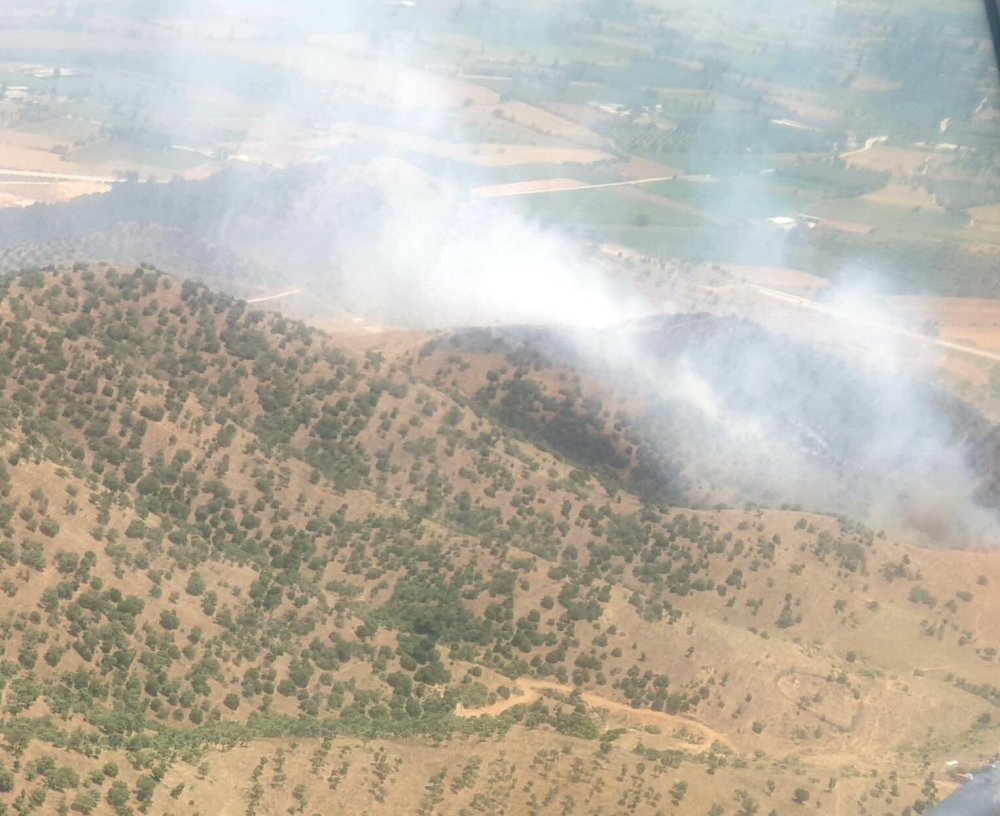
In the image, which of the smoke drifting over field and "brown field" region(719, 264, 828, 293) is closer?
the smoke drifting over field

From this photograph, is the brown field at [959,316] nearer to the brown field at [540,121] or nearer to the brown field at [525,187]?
the brown field at [525,187]

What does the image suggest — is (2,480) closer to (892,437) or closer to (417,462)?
(417,462)

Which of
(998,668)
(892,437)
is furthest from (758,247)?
(998,668)

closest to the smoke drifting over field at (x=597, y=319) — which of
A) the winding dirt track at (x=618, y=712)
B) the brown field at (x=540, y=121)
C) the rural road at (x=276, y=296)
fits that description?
the rural road at (x=276, y=296)

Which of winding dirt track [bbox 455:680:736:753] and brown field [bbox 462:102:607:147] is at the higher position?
brown field [bbox 462:102:607:147]

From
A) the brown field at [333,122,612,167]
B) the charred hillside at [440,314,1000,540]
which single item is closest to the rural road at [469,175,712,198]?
the brown field at [333,122,612,167]

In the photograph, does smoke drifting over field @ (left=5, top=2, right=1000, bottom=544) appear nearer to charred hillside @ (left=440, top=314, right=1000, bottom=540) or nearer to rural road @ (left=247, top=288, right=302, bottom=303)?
charred hillside @ (left=440, top=314, right=1000, bottom=540)
